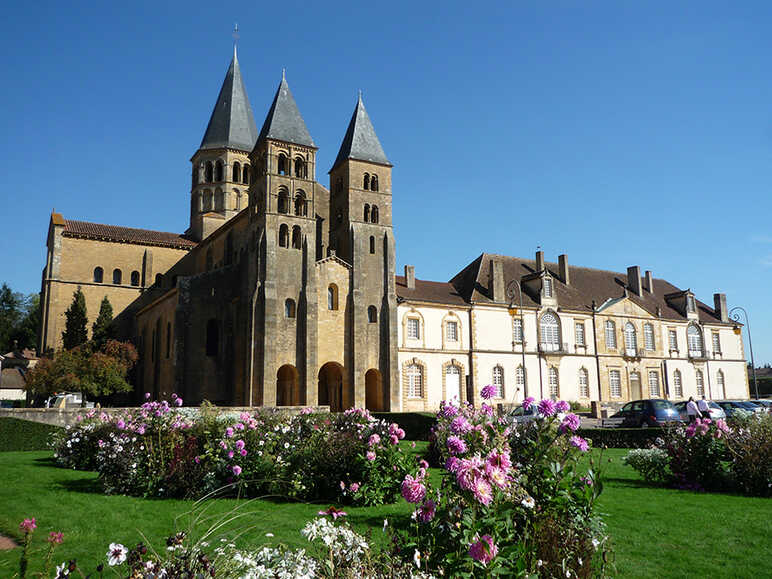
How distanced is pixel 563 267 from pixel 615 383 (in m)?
10.2

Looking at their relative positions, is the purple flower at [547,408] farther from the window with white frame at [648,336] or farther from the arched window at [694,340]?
the arched window at [694,340]

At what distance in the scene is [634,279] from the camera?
5153cm

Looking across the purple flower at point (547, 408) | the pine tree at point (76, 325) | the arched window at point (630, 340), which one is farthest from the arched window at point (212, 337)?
the purple flower at point (547, 408)

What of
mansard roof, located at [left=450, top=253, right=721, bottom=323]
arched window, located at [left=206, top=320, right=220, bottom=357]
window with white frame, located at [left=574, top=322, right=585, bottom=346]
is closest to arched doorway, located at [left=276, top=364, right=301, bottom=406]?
arched window, located at [left=206, top=320, right=220, bottom=357]

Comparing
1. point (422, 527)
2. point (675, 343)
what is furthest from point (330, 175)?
point (422, 527)

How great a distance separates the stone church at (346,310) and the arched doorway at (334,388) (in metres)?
0.12

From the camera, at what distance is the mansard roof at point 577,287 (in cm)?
4469

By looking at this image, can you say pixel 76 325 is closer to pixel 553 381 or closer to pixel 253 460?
pixel 553 381

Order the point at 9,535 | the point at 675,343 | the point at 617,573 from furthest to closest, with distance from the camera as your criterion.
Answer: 1. the point at 675,343
2. the point at 9,535
3. the point at 617,573

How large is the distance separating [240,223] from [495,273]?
19.0 metres

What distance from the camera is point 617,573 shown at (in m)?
6.66

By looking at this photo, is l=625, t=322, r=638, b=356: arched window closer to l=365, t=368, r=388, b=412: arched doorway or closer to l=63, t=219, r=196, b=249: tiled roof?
l=365, t=368, r=388, b=412: arched doorway

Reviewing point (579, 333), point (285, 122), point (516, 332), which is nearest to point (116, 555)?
point (285, 122)

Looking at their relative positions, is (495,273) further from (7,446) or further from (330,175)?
(7,446)
